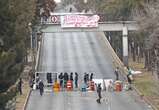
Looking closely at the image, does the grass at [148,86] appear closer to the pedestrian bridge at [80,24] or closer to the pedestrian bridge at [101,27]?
the pedestrian bridge at [101,27]

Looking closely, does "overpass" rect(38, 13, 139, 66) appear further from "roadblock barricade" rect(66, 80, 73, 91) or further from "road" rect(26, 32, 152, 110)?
"roadblock barricade" rect(66, 80, 73, 91)

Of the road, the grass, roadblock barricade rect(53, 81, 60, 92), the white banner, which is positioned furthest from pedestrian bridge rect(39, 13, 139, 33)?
roadblock barricade rect(53, 81, 60, 92)

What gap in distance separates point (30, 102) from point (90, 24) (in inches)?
1319

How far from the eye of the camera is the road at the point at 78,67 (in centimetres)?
5659

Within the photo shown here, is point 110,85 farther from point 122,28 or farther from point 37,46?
point 37,46

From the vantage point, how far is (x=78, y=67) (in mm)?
86375

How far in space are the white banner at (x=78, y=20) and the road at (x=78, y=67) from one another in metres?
4.75

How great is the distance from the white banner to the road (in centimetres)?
475

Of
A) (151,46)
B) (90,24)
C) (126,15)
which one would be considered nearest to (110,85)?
(151,46)

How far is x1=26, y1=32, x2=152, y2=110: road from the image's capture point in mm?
56594

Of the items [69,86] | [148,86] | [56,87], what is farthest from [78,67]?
[56,87]

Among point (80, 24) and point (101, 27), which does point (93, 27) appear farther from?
point (101, 27)

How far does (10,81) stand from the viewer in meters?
40.4

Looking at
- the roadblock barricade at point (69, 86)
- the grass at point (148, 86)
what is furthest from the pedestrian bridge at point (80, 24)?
the roadblock barricade at point (69, 86)
